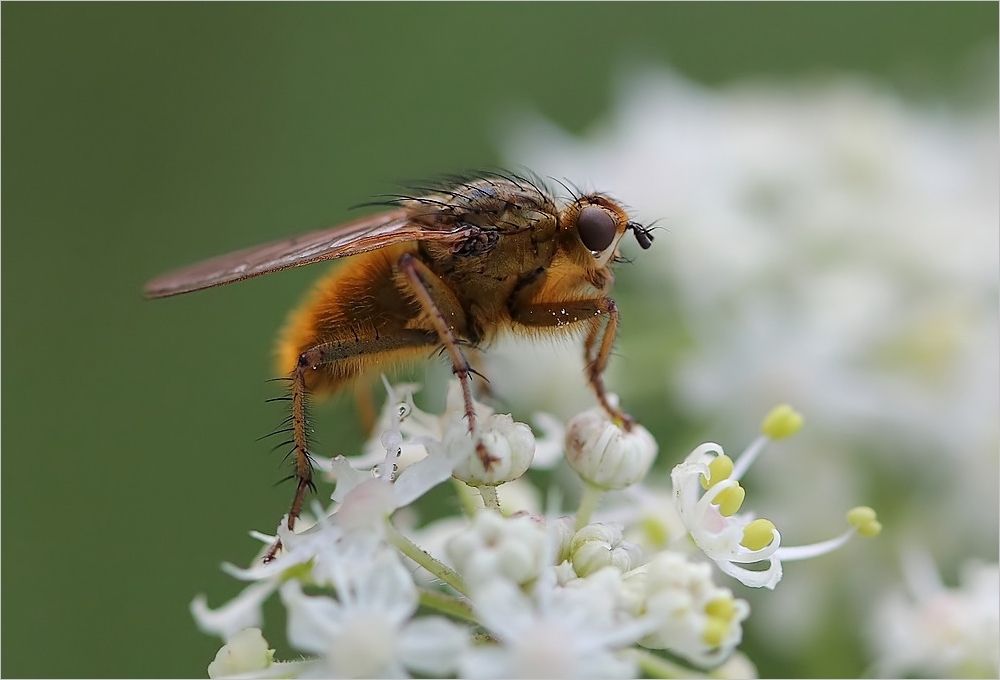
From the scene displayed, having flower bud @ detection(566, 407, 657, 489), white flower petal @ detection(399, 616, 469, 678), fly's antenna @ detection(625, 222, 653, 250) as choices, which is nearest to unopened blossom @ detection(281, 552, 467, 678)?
white flower petal @ detection(399, 616, 469, 678)

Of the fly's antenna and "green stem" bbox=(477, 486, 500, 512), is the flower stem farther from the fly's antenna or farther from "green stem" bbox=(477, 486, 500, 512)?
the fly's antenna

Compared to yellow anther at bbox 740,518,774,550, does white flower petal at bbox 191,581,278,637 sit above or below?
below

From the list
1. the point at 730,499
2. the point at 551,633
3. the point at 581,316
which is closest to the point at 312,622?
the point at 551,633

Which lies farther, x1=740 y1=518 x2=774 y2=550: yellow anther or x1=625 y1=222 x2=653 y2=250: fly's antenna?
x1=625 y1=222 x2=653 y2=250: fly's antenna

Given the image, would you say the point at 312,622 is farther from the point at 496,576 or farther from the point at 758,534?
the point at 758,534

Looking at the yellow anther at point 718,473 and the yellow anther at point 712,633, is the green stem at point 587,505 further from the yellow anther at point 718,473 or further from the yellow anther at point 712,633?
the yellow anther at point 712,633

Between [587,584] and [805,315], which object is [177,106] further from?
[587,584]

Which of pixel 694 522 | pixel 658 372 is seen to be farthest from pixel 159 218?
pixel 694 522
